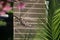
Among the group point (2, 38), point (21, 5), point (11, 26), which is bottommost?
point (2, 38)

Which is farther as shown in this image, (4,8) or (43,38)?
(43,38)

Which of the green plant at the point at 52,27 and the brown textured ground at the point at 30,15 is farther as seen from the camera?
the brown textured ground at the point at 30,15

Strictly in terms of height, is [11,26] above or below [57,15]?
below

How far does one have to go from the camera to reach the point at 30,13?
3.70 meters

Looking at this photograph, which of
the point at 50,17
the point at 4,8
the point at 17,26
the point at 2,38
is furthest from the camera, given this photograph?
the point at 2,38

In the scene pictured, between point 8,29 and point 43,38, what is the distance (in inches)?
41.3

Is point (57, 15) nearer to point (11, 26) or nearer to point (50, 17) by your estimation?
point (50, 17)

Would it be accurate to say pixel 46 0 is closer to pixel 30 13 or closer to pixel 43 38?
pixel 30 13

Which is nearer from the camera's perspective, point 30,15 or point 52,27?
point 52,27

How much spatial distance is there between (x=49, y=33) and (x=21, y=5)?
7.45 feet

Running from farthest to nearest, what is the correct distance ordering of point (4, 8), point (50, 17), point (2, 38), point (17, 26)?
point (2, 38) → point (17, 26) → point (50, 17) → point (4, 8)

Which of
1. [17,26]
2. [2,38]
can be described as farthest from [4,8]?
[2,38]

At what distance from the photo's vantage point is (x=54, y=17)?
2.92 metres

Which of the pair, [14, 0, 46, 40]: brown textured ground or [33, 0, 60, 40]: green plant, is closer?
[33, 0, 60, 40]: green plant
